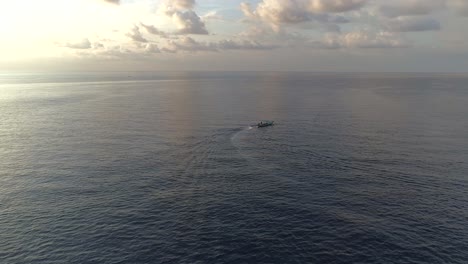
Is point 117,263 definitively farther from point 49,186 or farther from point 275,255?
point 49,186

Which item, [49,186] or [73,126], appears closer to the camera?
[49,186]

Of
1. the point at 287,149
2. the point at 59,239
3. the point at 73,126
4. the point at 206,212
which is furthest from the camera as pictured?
the point at 73,126

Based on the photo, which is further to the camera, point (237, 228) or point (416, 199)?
point (416, 199)

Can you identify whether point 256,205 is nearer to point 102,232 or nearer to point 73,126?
point 102,232

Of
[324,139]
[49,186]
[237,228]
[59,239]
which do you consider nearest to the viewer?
[59,239]

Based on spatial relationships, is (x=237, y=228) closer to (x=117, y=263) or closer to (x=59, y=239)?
(x=117, y=263)

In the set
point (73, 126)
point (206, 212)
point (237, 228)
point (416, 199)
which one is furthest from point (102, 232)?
point (73, 126)

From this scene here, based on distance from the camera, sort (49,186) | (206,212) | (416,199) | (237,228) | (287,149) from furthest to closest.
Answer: (287,149) → (49,186) → (416,199) → (206,212) → (237,228)

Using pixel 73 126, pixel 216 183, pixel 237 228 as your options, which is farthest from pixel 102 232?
pixel 73 126

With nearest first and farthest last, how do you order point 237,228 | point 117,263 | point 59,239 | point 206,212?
point 117,263
point 59,239
point 237,228
point 206,212
